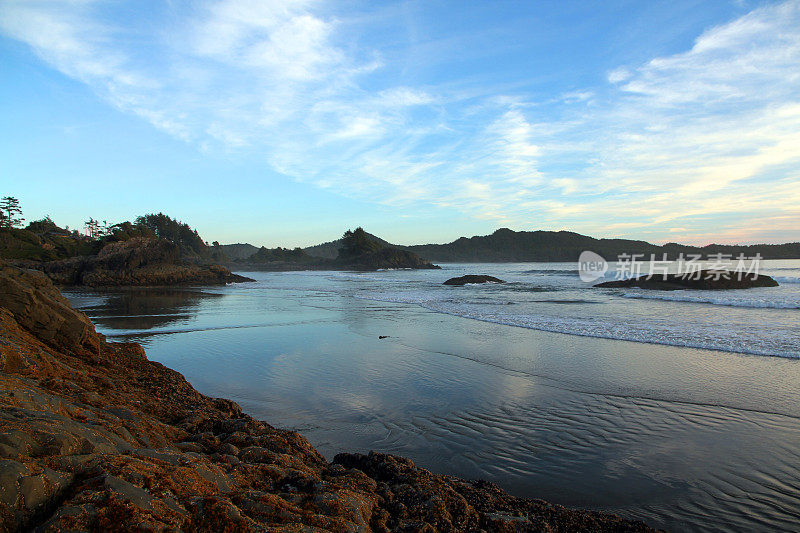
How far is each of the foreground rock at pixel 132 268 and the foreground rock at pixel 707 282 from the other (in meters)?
35.0

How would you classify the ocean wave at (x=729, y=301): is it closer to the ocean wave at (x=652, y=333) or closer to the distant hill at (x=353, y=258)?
the ocean wave at (x=652, y=333)

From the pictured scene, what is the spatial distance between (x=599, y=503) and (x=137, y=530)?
3463mm

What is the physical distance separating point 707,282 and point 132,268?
135 feet

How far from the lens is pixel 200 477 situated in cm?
240

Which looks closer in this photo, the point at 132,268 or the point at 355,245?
the point at 132,268

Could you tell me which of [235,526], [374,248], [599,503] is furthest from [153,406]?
[374,248]

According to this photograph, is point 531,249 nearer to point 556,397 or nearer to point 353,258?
point 353,258

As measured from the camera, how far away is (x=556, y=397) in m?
6.31

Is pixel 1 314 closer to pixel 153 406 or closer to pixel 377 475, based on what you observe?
pixel 153 406

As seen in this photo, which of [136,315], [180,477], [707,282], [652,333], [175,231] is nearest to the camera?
[180,477]

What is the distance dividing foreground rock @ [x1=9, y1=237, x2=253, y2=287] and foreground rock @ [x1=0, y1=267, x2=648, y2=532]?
33423 mm

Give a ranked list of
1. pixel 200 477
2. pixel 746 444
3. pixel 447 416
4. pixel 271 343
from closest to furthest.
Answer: pixel 200 477 → pixel 746 444 → pixel 447 416 → pixel 271 343

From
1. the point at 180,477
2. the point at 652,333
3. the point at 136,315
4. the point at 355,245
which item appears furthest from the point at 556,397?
the point at 355,245

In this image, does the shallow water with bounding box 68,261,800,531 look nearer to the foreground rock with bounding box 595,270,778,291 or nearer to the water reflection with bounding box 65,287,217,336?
the water reflection with bounding box 65,287,217,336
